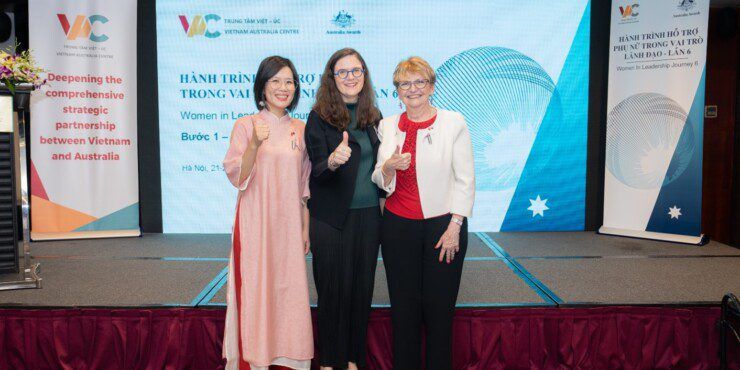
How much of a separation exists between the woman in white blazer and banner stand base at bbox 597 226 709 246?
2887mm

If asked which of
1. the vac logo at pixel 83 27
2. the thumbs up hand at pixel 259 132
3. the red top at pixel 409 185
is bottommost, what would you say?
the red top at pixel 409 185

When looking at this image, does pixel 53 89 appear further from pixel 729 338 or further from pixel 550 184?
pixel 729 338

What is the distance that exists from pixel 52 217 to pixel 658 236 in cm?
498

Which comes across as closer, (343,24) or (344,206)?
(344,206)

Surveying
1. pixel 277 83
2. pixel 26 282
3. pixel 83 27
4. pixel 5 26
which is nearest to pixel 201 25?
pixel 83 27

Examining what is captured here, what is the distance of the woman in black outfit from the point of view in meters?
1.96

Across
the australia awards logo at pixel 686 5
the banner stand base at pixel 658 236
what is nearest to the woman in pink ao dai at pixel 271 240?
the banner stand base at pixel 658 236

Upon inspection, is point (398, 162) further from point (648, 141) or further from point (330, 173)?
point (648, 141)

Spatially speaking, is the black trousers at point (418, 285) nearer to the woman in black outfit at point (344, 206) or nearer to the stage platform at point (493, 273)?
the woman in black outfit at point (344, 206)

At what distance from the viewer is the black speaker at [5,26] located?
4297 mm

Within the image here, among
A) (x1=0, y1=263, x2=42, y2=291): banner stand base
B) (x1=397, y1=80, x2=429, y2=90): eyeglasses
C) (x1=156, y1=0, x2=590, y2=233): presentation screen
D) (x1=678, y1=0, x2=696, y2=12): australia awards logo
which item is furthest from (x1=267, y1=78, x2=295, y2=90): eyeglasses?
(x1=678, y1=0, x2=696, y2=12): australia awards logo

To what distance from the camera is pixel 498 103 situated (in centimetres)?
450

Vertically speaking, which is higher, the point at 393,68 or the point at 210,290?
the point at 393,68

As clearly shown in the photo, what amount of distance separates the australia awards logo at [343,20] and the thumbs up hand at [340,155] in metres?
2.78
